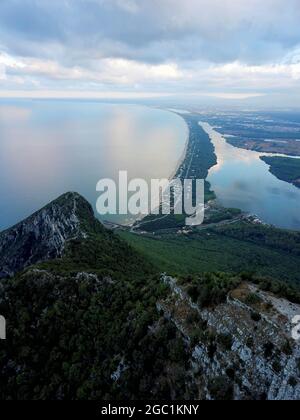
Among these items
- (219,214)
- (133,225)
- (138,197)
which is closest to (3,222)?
(133,225)

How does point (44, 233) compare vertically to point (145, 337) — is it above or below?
below

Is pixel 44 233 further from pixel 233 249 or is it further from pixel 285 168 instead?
pixel 285 168

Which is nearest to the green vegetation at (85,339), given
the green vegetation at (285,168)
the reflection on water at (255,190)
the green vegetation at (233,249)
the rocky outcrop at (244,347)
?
the rocky outcrop at (244,347)

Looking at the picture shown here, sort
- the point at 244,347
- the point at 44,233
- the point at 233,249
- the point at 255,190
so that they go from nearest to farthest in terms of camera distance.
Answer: the point at 244,347 → the point at 44,233 → the point at 233,249 → the point at 255,190

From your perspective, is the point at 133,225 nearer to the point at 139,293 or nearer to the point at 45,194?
the point at 45,194

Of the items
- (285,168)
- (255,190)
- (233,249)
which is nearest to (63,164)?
(255,190)

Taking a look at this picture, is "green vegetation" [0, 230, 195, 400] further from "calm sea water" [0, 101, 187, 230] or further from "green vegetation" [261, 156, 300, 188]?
"green vegetation" [261, 156, 300, 188]

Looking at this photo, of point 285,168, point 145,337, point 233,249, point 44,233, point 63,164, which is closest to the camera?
point 145,337
